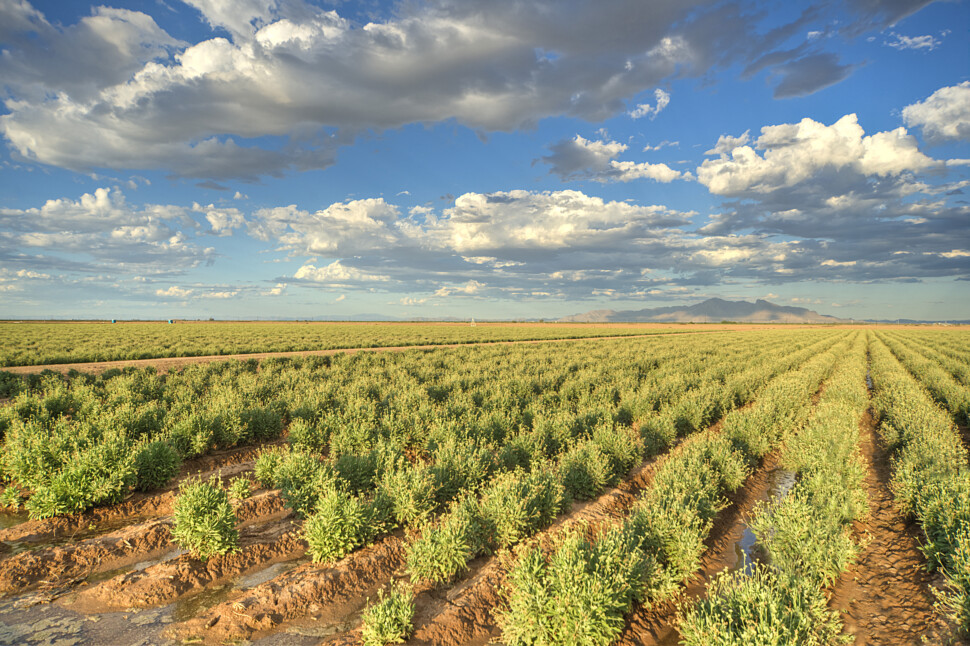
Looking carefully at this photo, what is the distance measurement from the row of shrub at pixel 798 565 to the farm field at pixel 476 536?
46mm

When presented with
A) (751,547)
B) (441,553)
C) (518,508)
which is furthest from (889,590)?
(441,553)

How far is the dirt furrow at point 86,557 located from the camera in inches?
262

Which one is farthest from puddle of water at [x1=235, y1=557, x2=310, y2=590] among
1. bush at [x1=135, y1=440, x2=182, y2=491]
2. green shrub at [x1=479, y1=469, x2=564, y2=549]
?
bush at [x1=135, y1=440, x2=182, y2=491]

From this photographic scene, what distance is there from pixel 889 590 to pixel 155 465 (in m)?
13.5

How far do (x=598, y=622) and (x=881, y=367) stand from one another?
3478 centimetres

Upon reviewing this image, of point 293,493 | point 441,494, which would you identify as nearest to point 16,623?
point 293,493

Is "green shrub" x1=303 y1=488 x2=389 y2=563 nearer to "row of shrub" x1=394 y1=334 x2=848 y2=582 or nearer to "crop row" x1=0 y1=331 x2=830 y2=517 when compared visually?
"row of shrub" x1=394 y1=334 x2=848 y2=582

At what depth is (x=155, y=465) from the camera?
9.87m

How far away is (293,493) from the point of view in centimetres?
838

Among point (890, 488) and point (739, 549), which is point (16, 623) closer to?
point (739, 549)

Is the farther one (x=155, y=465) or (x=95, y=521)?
(x=155, y=465)

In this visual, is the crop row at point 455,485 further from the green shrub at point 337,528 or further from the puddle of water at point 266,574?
the puddle of water at point 266,574

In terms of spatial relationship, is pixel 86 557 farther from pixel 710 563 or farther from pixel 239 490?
pixel 710 563

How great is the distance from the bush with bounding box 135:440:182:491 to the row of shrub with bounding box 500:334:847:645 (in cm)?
824
